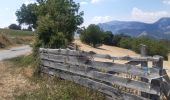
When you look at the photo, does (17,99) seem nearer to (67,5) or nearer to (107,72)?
(107,72)

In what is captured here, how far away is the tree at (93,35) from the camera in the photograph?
60.3 metres

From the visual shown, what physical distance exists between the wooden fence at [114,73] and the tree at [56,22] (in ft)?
15.8

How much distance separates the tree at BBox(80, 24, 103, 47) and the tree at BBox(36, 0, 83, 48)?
102 ft

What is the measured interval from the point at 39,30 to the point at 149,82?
488 inches

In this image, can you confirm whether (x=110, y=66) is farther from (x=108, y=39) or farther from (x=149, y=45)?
(x=108, y=39)

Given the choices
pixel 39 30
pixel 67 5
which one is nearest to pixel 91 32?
pixel 67 5

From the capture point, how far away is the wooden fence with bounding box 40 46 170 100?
→ 8.93 meters

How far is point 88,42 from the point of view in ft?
208

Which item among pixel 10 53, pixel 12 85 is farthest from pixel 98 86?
pixel 10 53

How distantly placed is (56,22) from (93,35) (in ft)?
135

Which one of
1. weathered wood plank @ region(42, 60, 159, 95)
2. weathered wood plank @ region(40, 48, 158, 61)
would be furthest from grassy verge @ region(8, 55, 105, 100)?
weathered wood plank @ region(40, 48, 158, 61)

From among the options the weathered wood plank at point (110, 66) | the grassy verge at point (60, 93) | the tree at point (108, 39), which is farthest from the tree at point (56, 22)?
the tree at point (108, 39)

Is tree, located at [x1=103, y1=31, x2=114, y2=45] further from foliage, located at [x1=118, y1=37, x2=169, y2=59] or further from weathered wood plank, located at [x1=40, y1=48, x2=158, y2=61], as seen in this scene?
weathered wood plank, located at [x1=40, y1=48, x2=158, y2=61]

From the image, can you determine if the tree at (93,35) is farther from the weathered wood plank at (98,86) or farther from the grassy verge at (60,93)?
the grassy verge at (60,93)
